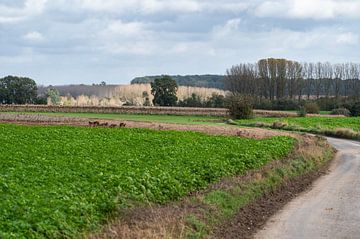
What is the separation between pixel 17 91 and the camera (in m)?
110

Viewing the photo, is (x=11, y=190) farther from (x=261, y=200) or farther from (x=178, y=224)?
(x=261, y=200)

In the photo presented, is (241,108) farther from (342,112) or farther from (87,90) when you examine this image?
(87,90)

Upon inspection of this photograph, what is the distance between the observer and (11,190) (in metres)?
12.4

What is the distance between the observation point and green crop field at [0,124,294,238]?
36.1ft

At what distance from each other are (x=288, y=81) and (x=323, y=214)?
120m

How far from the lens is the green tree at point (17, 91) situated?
10875 centimetres

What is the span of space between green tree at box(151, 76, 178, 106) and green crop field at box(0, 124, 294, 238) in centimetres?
8575

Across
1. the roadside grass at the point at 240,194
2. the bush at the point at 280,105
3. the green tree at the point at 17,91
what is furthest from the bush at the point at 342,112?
the roadside grass at the point at 240,194

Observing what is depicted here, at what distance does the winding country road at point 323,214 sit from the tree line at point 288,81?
108 meters

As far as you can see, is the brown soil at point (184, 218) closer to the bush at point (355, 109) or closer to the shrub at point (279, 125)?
the shrub at point (279, 125)

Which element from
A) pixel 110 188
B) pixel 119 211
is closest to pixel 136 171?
pixel 110 188

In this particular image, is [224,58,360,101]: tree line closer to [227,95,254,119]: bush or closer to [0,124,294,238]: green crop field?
[227,95,254,119]: bush

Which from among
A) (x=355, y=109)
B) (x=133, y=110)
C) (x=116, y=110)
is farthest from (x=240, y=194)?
(x=355, y=109)

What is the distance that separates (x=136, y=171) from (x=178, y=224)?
4.46 m
